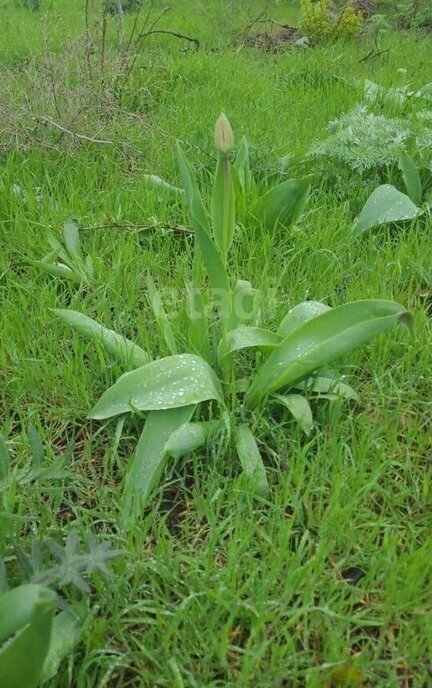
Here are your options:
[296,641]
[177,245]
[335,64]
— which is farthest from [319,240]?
[335,64]

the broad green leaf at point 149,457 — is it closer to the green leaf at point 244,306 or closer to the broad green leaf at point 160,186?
the green leaf at point 244,306

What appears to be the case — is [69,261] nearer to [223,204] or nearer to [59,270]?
[59,270]

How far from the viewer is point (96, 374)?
1723 millimetres

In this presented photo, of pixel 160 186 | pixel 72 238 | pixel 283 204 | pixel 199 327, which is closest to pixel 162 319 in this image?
pixel 199 327

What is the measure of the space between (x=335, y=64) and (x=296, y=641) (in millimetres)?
3883

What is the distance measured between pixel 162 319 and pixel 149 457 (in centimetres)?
43

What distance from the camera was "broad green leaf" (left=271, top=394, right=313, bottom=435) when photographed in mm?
1486

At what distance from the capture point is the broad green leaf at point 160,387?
4.91 feet

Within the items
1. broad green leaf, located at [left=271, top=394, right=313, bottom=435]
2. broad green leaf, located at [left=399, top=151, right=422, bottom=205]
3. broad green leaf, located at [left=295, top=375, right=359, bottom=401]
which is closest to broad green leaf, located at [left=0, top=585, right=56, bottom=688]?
broad green leaf, located at [left=271, top=394, right=313, bottom=435]

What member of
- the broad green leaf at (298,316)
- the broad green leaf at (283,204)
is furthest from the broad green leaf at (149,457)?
the broad green leaf at (283,204)

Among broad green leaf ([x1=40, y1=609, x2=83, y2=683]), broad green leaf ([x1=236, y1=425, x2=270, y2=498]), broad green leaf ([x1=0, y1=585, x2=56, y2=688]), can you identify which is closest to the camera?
broad green leaf ([x1=0, y1=585, x2=56, y2=688])

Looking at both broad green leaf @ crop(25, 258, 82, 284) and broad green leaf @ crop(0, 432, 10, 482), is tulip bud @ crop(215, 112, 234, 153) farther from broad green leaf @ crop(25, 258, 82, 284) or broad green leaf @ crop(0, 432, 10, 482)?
broad green leaf @ crop(25, 258, 82, 284)

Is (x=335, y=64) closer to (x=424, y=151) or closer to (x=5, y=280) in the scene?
(x=424, y=151)

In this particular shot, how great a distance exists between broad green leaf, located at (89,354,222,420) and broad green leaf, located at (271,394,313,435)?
149 mm
